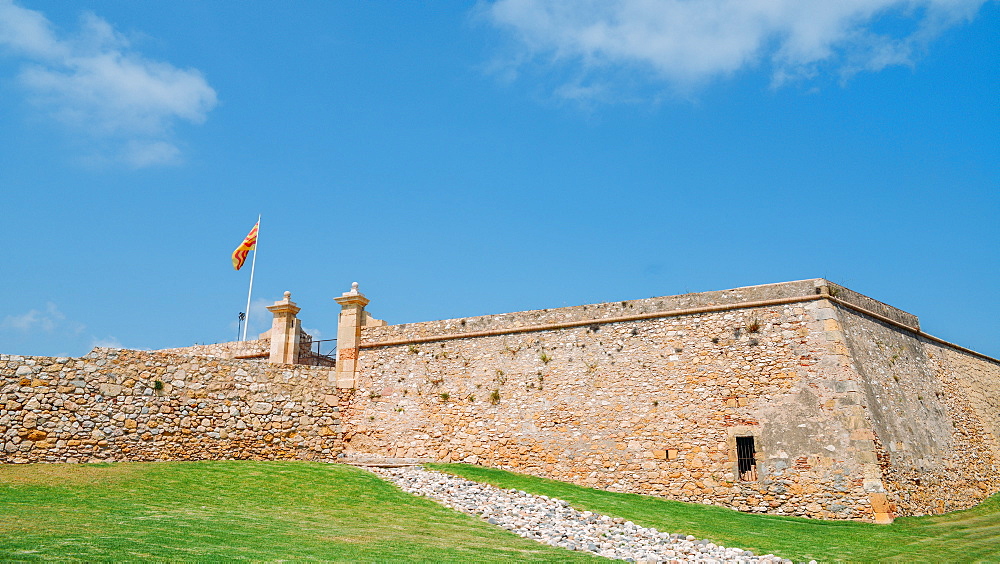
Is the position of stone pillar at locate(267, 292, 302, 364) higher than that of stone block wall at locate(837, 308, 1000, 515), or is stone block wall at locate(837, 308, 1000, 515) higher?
stone pillar at locate(267, 292, 302, 364)

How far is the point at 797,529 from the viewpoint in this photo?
1441cm

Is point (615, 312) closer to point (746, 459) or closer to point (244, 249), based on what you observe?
point (746, 459)

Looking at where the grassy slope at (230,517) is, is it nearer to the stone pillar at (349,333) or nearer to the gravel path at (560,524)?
the gravel path at (560,524)

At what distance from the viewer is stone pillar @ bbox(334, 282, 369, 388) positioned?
71.4 ft

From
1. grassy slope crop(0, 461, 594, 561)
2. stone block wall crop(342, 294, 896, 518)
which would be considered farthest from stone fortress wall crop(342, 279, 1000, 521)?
grassy slope crop(0, 461, 594, 561)

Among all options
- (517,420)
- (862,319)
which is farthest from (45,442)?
(862,319)

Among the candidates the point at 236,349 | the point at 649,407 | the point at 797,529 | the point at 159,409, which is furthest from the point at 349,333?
the point at 797,529

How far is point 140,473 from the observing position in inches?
620

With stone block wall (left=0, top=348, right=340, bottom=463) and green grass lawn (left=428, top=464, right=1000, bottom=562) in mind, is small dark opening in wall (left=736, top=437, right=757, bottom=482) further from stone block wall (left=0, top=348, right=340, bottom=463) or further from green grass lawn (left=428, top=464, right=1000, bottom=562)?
stone block wall (left=0, top=348, right=340, bottom=463)

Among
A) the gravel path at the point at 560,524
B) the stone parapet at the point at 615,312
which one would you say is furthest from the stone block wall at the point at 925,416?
the gravel path at the point at 560,524

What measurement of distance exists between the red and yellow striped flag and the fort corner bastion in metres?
4.37

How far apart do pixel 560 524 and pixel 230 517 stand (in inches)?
219

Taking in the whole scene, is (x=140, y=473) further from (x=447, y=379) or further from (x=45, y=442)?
(x=447, y=379)

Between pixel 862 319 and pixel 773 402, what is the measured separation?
3639mm
